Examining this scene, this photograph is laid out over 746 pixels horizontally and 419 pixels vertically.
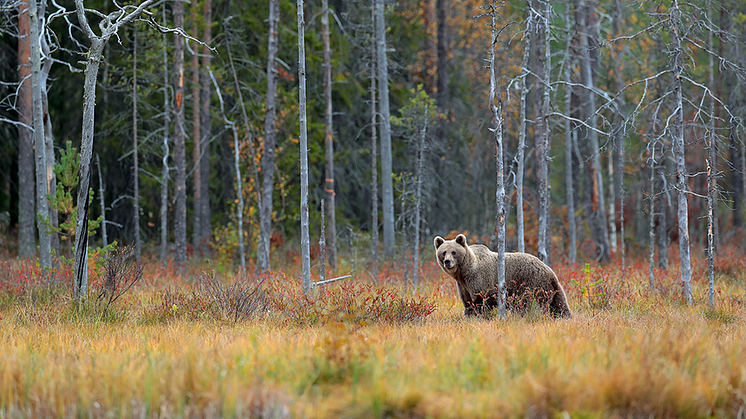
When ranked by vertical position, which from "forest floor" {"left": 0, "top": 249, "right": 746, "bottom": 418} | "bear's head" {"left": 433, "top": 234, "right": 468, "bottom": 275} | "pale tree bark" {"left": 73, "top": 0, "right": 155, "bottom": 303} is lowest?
"forest floor" {"left": 0, "top": 249, "right": 746, "bottom": 418}

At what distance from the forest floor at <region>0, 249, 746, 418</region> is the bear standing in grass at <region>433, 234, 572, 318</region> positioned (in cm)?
36

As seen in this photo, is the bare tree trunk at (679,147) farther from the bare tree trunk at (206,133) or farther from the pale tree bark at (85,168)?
the bare tree trunk at (206,133)

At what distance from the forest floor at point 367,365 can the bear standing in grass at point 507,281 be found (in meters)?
0.36

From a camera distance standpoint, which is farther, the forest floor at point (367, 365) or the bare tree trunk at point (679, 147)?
the bare tree trunk at point (679, 147)

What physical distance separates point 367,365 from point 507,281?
4.56 meters

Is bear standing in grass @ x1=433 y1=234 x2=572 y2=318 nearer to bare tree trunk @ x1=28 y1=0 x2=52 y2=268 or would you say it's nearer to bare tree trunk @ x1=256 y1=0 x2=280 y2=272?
bare tree trunk @ x1=256 y1=0 x2=280 y2=272

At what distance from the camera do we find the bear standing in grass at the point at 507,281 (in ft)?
28.3

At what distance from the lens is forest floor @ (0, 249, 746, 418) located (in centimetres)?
420

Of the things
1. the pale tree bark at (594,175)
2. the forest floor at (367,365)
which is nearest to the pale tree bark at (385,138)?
the pale tree bark at (594,175)

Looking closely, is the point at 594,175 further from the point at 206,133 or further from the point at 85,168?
the point at 85,168

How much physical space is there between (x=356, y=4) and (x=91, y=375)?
61.7 ft

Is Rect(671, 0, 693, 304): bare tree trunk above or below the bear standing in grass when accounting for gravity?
above

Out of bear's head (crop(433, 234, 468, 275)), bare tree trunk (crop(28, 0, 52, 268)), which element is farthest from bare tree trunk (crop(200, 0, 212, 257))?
bear's head (crop(433, 234, 468, 275))

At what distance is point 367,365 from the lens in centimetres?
484
